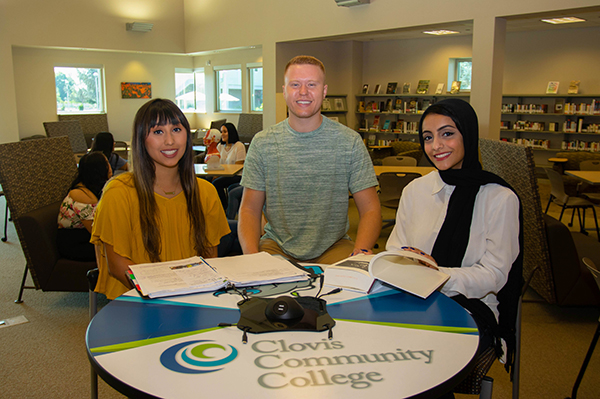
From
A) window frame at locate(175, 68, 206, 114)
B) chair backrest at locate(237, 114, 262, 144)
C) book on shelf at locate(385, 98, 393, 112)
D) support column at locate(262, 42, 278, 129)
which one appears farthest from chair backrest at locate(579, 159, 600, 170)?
window frame at locate(175, 68, 206, 114)

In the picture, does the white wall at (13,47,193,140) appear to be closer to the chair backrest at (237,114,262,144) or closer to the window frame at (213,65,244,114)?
the window frame at (213,65,244,114)

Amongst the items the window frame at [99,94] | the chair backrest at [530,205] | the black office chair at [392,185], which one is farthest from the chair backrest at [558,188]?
the window frame at [99,94]

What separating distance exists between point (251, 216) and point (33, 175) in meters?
2.10

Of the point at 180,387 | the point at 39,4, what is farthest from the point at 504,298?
the point at 39,4

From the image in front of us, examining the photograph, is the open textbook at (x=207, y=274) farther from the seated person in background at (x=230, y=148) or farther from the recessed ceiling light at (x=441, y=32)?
the recessed ceiling light at (x=441, y=32)

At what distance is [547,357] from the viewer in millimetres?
2955

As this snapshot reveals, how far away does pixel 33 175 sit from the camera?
3.61 meters

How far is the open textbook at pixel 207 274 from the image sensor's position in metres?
1.56

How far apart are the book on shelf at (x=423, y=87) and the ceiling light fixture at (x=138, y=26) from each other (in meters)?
6.26

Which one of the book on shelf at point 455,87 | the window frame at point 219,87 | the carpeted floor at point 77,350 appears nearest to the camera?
the carpeted floor at point 77,350

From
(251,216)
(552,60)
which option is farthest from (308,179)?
(552,60)

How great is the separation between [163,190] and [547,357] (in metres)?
2.48

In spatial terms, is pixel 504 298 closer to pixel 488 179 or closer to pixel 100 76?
pixel 488 179

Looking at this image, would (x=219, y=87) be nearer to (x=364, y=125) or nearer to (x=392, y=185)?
(x=364, y=125)
